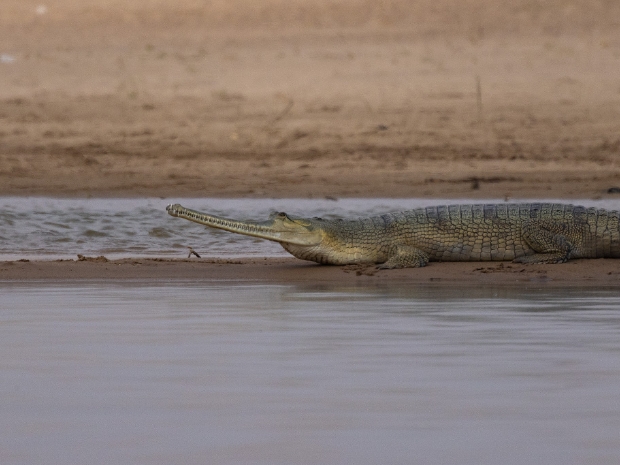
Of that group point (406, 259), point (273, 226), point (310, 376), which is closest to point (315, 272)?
point (273, 226)

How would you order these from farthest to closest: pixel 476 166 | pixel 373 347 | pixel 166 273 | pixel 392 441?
pixel 476 166 → pixel 166 273 → pixel 373 347 → pixel 392 441

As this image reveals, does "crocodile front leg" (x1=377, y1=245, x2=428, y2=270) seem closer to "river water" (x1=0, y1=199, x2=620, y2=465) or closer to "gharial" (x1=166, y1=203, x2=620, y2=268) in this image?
"gharial" (x1=166, y1=203, x2=620, y2=268)

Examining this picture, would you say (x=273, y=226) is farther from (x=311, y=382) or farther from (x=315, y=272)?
(x=311, y=382)

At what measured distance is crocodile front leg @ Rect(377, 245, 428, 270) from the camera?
10.7 metres

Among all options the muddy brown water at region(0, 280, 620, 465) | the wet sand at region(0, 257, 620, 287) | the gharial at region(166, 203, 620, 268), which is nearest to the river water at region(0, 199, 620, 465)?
the muddy brown water at region(0, 280, 620, 465)

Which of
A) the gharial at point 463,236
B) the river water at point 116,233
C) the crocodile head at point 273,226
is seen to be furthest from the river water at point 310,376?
the river water at point 116,233

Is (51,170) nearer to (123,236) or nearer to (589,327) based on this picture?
(123,236)

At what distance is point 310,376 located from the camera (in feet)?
16.3

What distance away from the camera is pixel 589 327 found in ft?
21.4

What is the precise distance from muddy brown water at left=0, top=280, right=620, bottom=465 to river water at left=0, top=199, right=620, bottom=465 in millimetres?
11

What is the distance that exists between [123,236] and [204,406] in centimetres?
1039

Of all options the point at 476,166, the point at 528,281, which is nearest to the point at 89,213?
the point at 528,281

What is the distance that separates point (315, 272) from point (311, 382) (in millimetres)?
5825

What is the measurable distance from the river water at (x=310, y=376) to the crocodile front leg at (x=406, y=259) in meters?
1.62
